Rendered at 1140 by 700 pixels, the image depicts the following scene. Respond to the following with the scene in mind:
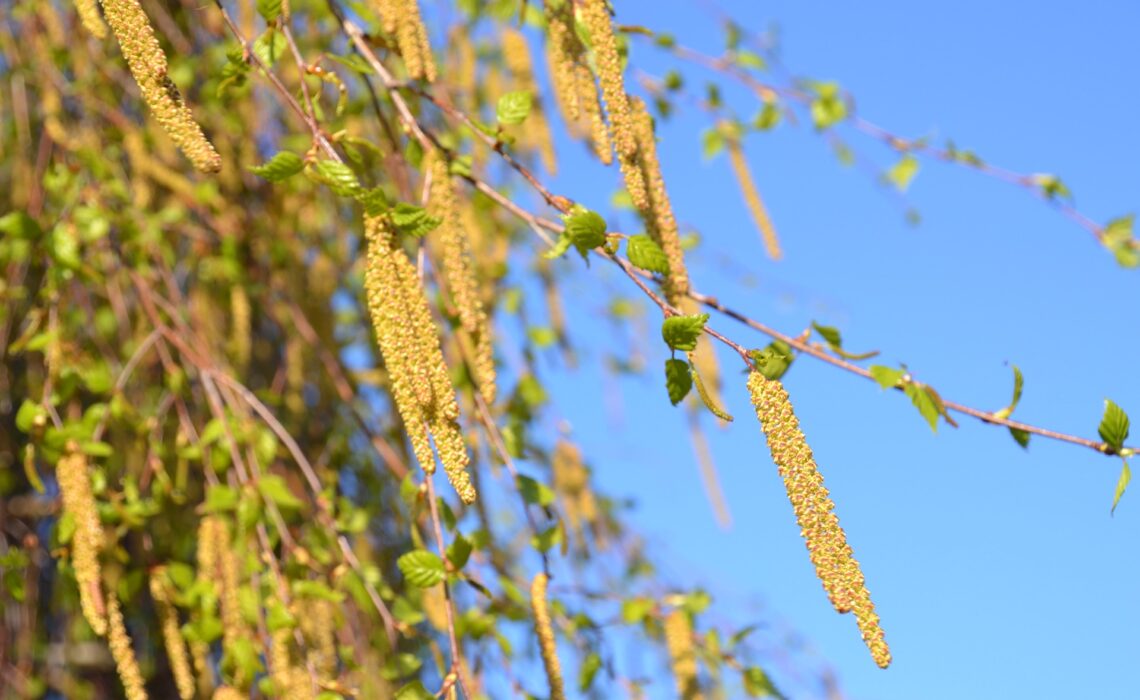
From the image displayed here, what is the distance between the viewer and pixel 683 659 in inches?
78.3

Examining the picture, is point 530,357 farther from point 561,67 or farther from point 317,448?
point 561,67

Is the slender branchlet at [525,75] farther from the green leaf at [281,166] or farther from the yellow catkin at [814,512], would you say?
the yellow catkin at [814,512]

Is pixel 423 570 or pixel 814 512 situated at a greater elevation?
pixel 423 570

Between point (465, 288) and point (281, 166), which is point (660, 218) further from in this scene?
point (281, 166)

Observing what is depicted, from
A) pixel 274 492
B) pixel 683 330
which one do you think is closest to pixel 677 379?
pixel 683 330

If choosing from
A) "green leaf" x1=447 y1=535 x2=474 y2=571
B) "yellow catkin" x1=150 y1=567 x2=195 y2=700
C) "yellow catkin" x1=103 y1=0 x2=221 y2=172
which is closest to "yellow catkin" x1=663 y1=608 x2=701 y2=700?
"green leaf" x1=447 y1=535 x2=474 y2=571

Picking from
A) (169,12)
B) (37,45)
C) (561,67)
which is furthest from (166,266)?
(561,67)

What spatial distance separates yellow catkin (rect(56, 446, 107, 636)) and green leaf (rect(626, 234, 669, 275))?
85 cm

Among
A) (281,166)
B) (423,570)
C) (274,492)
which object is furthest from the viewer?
(274,492)

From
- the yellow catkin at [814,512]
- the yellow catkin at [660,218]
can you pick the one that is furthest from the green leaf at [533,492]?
the yellow catkin at [814,512]

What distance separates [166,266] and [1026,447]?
66.1 inches

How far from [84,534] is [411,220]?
0.73m

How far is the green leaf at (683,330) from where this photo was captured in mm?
1128

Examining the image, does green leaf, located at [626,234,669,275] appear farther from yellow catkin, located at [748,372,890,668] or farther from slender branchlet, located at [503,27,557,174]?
slender branchlet, located at [503,27,557,174]
